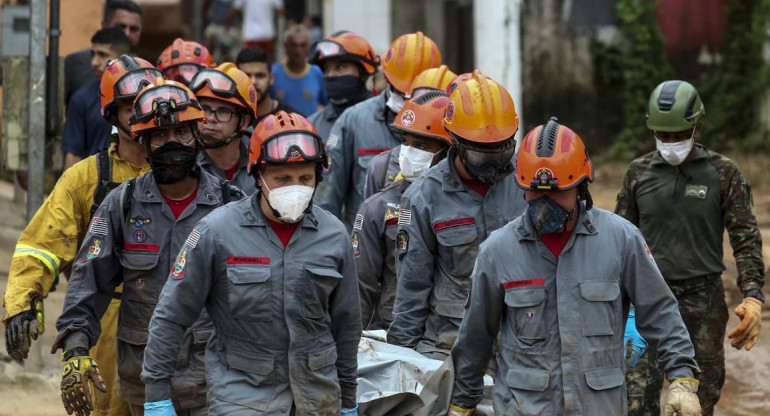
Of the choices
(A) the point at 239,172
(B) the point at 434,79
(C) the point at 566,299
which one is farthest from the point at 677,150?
(C) the point at 566,299

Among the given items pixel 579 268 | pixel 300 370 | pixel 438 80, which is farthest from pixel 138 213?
pixel 438 80

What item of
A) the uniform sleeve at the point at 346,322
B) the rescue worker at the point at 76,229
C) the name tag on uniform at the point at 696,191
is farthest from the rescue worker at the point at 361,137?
the uniform sleeve at the point at 346,322

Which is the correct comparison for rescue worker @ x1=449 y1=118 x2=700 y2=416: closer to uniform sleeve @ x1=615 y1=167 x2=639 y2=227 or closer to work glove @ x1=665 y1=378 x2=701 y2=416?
work glove @ x1=665 y1=378 x2=701 y2=416

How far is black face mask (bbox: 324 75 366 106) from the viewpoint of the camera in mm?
10820

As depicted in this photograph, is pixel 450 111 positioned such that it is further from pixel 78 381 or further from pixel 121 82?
pixel 78 381

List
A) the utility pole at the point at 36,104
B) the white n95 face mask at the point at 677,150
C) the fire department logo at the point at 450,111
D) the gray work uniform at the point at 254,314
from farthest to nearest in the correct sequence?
the utility pole at the point at 36,104 → the white n95 face mask at the point at 677,150 → the fire department logo at the point at 450,111 → the gray work uniform at the point at 254,314

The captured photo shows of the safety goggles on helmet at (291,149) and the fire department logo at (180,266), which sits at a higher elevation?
the safety goggles on helmet at (291,149)

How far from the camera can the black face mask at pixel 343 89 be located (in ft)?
35.5

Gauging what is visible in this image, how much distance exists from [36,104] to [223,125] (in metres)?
2.77

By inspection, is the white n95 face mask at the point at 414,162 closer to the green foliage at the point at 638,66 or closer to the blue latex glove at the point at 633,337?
the blue latex glove at the point at 633,337

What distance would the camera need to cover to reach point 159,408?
598 cm

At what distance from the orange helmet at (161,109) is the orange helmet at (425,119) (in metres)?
1.40

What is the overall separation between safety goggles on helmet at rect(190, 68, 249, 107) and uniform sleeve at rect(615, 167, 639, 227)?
2.48m

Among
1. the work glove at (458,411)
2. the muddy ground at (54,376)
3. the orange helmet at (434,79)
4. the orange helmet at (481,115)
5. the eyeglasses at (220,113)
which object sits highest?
the orange helmet at (434,79)
